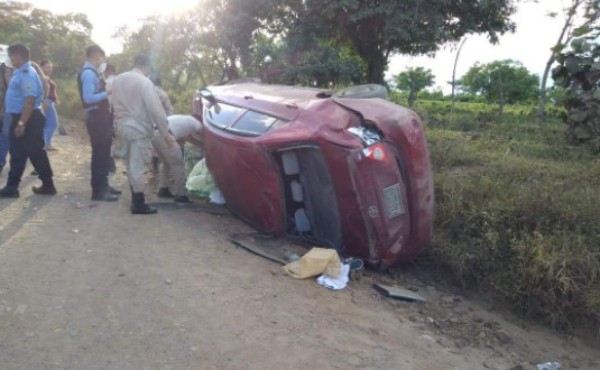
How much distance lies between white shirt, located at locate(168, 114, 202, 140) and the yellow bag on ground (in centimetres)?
271

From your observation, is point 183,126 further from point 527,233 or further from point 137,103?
point 527,233

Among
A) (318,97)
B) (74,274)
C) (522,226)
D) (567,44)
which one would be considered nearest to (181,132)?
(318,97)

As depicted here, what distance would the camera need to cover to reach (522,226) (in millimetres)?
4926

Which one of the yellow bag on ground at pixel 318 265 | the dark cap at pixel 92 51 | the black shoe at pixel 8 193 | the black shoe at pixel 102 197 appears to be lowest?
the yellow bag on ground at pixel 318 265

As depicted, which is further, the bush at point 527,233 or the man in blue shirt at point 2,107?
the man in blue shirt at point 2,107

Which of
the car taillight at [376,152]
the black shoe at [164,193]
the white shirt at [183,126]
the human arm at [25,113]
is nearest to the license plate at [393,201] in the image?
the car taillight at [376,152]

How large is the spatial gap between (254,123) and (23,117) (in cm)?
246

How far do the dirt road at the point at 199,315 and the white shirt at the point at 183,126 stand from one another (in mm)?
1472

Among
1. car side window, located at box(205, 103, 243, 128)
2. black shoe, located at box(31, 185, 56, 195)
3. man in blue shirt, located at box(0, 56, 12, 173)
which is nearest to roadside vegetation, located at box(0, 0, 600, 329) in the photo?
car side window, located at box(205, 103, 243, 128)

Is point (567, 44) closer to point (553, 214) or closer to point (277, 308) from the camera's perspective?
point (553, 214)

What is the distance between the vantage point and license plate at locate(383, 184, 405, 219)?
4.25 meters

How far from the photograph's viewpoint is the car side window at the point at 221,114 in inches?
215

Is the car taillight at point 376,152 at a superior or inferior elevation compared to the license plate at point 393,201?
superior

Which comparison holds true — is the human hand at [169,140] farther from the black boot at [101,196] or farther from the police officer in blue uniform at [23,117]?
the police officer in blue uniform at [23,117]
